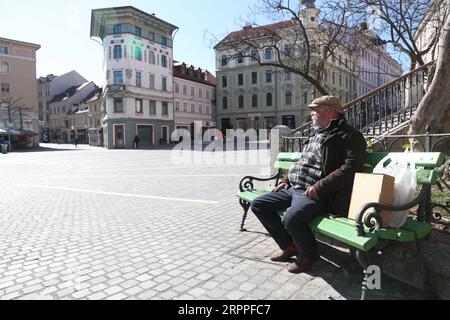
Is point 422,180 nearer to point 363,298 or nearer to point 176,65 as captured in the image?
point 363,298

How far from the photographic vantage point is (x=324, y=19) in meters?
13.7

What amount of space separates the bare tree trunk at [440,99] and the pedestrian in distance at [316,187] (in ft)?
8.23

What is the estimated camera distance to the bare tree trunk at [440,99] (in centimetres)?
541

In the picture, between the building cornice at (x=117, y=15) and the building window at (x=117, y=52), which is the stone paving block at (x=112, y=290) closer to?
the building window at (x=117, y=52)

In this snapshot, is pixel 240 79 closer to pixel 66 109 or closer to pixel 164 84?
pixel 164 84

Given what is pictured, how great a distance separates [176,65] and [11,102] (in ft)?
79.7

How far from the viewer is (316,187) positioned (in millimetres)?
3504

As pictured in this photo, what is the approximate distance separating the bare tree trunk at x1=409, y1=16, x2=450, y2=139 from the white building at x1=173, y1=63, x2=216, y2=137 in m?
48.1

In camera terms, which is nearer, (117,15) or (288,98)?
(117,15)

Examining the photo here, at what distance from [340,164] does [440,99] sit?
2925 mm

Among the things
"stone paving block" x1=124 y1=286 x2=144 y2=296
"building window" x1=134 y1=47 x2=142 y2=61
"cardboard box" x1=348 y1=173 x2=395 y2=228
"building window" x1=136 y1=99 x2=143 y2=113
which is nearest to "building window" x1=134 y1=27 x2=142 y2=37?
"building window" x1=134 y1=47 x2=142 y2=61

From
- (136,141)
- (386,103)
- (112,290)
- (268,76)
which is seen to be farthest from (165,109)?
(112,290)

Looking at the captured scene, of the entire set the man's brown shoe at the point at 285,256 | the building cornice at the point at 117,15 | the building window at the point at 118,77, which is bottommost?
the man's brown shoe at the point at 285,256

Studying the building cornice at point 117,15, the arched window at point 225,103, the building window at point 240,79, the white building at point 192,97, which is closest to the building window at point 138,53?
the building cornice at point 117,15
